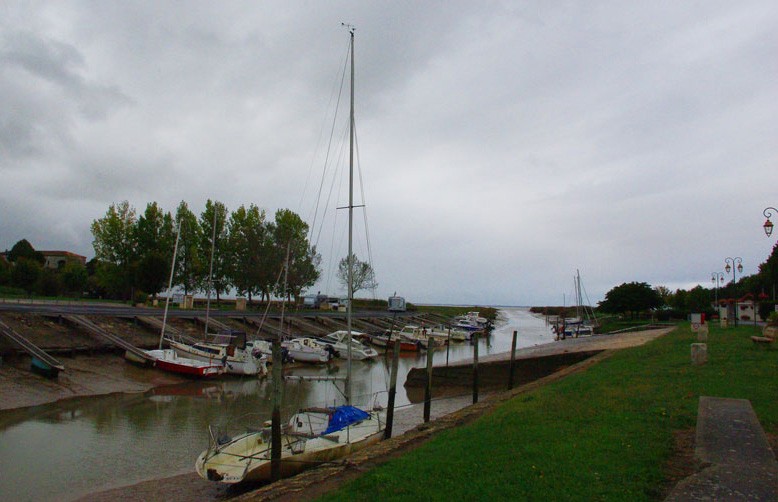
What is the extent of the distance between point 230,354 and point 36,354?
11.8 metres

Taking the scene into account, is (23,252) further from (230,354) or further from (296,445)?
(296,445)

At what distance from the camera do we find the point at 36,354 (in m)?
28.3

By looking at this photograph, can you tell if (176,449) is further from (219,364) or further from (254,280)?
(254,280)

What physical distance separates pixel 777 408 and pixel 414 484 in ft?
25.2

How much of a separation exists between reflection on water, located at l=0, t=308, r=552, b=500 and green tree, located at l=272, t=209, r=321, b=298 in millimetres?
44992

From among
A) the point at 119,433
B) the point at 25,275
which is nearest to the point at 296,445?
the point at 119,433

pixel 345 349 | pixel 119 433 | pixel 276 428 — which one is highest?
pixel 276 428

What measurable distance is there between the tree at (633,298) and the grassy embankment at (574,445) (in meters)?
71.7

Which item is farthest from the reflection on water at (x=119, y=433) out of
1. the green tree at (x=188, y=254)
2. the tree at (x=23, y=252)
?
the tree at (x=23, y=252)

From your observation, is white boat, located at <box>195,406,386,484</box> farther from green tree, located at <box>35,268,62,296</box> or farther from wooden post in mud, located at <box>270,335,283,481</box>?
green tree, located at <box>35,268,62,296</box>

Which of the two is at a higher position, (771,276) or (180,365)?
(771,276)

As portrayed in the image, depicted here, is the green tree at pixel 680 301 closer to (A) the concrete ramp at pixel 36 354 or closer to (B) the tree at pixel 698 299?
(B) the tree at pixel 698 299

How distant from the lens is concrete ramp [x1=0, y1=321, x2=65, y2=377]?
90.6 ft

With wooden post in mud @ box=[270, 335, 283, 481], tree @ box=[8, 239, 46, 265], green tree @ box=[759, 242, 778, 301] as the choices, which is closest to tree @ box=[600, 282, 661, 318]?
green tree @ box=[759, 242, 778, 301]
